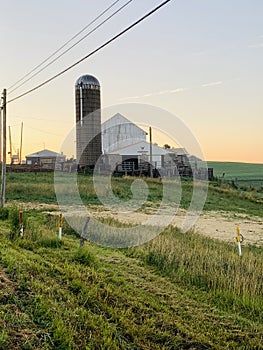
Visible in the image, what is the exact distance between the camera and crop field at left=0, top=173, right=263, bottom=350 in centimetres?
503

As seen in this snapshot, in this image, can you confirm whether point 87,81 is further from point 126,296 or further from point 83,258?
point 126,296

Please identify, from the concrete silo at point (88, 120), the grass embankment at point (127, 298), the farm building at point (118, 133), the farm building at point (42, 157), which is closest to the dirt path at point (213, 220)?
the grass embankment at point (127, 298)

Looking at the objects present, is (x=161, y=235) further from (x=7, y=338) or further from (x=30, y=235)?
(x=7, y=338)

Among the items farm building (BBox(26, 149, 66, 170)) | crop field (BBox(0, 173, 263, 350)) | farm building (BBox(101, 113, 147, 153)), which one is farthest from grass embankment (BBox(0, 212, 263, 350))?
farm building (BBox(26, 149, 66, 170))

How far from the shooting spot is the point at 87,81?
38.8 metres

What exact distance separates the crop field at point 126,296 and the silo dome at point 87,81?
28.7 metres

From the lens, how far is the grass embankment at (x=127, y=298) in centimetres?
500

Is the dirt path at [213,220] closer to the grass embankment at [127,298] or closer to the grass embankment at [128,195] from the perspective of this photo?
the grass embankment at [128,195]

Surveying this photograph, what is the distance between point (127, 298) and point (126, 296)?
0.29ft

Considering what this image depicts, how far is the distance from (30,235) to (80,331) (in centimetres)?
589

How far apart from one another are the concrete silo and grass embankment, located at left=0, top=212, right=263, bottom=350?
82.7 feet

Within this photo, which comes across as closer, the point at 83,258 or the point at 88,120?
the point at 83,258

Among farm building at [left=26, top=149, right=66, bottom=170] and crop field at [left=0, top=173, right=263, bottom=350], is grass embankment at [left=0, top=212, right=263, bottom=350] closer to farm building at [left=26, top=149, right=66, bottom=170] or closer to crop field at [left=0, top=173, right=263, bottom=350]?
crop field at [left=0, top=173, right=263, bottom=350]

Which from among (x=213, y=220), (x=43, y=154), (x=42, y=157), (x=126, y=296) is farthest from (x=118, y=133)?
(x=126, y=296)
